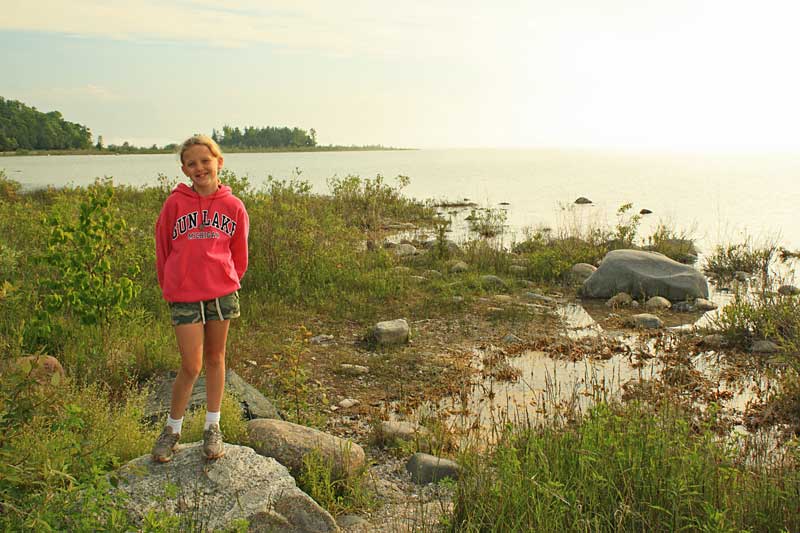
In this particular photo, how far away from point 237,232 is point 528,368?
494 cm

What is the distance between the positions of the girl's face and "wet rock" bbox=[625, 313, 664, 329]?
313 inches

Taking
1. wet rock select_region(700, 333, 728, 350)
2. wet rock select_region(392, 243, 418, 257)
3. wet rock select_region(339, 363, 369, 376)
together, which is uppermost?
wet rock select_region(392, 243, 418, 257)

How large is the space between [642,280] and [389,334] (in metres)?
5.83

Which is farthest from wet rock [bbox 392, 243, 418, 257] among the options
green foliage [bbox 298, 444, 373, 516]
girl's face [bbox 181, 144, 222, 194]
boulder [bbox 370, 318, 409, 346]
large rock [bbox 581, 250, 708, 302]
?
girl's face [bbox 181, 144, 222, 194]

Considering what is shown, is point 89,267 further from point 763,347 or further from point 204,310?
point 763,347

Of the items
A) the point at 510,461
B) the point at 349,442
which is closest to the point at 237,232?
the point at 349,442

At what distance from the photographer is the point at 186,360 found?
423 cm

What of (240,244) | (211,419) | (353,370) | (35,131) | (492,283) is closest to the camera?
(211,419)

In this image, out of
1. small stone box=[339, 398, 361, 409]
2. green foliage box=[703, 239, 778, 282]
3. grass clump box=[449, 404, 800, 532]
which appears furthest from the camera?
green foliage box=[703, 239, 778, 282]

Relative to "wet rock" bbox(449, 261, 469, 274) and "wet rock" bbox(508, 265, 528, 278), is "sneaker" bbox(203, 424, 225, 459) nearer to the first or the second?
"wet rock" bbox(449, 261, 469, 274)

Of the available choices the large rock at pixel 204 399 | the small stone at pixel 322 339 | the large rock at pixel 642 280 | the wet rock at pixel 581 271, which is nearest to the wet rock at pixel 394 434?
the large rock at pixel 204 399

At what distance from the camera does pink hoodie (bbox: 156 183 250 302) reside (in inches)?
164

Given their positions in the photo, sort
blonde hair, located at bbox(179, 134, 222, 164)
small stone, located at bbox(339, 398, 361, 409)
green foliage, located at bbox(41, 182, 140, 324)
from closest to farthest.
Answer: blonde hair, located at bbox(179, 134, 222, 164)
green foliage, located at bbox(41, 182, 140, 324)
small stone, located at bbox(339, 398, 361, 409)

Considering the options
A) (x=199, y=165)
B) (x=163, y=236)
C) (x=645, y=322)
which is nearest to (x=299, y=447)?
(x=163, y=236)
